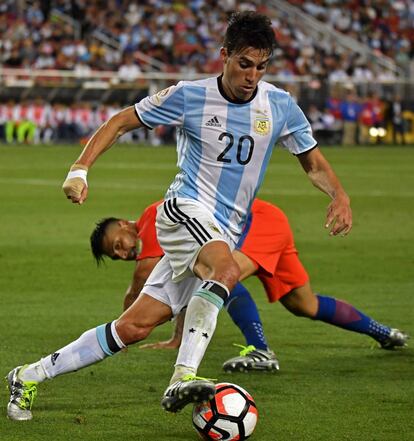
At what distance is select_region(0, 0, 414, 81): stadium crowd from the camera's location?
45.0 meters

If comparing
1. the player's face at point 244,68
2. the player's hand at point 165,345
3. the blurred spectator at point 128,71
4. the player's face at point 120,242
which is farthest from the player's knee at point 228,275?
the blurred spectator at point 128,71

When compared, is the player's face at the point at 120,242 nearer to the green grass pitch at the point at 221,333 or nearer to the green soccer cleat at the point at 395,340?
the green grass pitch at the point at 221,333

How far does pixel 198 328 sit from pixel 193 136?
119 cm

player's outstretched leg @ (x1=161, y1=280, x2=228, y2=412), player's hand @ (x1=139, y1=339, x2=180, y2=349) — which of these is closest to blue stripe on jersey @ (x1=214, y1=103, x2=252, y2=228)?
player's outstretched leg @ (x1=161, y1=280, x2=228, y2=412)

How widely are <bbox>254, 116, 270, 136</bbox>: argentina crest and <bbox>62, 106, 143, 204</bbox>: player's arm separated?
2.01 feet

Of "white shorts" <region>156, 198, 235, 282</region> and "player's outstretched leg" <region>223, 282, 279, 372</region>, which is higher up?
"white shorts" <region>156, 198, 235, 282</region>

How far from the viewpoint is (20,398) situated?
260 inches

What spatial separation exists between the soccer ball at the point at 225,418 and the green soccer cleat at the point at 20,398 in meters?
1.00

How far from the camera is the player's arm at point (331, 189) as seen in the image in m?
6.86

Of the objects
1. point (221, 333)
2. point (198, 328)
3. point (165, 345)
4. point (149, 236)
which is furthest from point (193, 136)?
point (221, 333)

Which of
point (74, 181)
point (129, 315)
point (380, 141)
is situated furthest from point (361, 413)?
point (380, 141)

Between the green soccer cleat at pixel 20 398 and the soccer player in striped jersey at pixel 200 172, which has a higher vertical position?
the soccer player in striped jersey at pixel 200 172

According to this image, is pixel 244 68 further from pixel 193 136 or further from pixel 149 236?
pixel 149 236

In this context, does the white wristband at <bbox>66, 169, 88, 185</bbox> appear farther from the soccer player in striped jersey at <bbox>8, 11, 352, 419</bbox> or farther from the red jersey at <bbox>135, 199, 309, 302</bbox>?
the red jersey at <bbox>135, 199, 309, 302</bbox>
